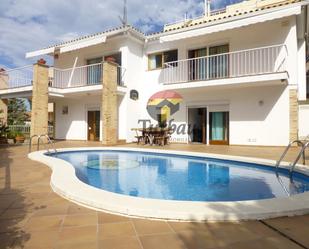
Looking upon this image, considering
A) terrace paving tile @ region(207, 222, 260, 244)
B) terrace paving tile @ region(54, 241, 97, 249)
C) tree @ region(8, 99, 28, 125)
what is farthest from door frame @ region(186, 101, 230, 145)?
tree @ region(8, 99, 28, 125)

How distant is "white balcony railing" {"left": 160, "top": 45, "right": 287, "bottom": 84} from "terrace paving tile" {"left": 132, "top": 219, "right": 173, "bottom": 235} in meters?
12.9

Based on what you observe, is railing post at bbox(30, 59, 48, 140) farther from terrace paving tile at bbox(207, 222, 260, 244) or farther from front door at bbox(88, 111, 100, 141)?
terrace paving tile at bbox(207, 222, 260, 244)

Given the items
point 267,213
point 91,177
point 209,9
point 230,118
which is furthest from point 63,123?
point 209,9

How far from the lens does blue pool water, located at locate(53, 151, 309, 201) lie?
6.47 meters

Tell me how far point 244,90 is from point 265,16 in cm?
441

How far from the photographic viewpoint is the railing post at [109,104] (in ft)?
55.3

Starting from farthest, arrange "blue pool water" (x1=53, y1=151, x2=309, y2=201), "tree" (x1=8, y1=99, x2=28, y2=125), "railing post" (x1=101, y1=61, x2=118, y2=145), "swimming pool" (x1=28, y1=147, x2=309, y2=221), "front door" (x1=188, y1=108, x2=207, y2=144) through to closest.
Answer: "tree" (x1=8, y1=99, x2=28, y2=125) < "front door" (x1=188, y1=108, x2=207, y2=144) < "railing post" (x1=101, y1=61, x2=118, y2=145) < "blue pool water" (x1=53, y1=151, x2=309, y2=201) < "swimming pool" (x1=28, y1=147, x2=309, y2=221)

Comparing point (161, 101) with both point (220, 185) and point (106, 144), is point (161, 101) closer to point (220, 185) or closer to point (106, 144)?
point (106, 144)

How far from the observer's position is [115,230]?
356cm

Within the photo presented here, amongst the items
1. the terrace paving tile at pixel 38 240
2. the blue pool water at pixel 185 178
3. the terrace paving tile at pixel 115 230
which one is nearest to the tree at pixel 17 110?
the blue pool water at pixel 185 178

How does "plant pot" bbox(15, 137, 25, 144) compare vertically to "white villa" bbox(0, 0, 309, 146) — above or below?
below

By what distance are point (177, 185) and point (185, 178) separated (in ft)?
3.39

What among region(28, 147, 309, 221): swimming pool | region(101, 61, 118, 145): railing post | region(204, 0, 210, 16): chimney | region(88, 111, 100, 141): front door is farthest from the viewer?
region(204, 0, 210, 16): chimney

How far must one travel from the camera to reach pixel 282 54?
14844mm
